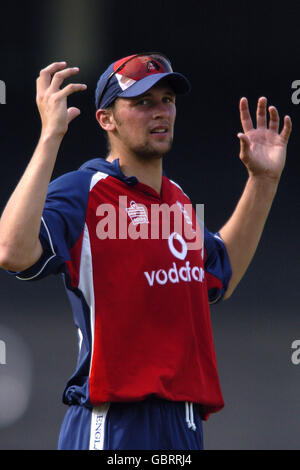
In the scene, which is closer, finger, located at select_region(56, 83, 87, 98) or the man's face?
finger, located at select_region(56, 83, 87, 98)

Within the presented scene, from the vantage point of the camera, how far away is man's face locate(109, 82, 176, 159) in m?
2.23

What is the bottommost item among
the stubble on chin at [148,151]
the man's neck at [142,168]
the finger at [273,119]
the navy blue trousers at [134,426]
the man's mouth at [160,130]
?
the navy blue trousers at [134,426]

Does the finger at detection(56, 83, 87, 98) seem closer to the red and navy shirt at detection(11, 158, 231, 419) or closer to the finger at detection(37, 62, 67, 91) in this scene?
the finger at detection(37, 62, 67, 91)

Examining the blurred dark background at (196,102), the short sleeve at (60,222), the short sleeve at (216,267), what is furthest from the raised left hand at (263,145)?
the blurred dark background at (196,102)

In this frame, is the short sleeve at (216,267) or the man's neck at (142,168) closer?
the man's neck at (142,168)

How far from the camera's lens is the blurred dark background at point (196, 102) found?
16.9 ft

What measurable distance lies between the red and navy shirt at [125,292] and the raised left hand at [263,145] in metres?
0.39

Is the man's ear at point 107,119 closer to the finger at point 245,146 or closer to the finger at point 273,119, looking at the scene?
the finger at point 245,146

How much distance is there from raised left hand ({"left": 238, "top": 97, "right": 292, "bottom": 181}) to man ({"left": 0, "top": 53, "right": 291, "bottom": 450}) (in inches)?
11.0

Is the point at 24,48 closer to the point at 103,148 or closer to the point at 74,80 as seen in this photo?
the point at 74,80

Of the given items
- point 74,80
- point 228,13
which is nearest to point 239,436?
point 74,80

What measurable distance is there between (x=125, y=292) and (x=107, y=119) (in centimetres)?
55
